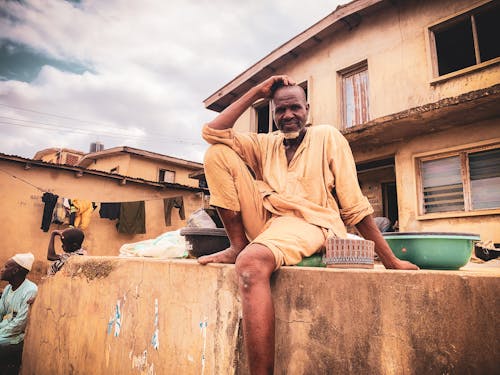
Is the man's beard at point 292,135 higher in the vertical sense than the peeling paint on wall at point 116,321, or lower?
higher

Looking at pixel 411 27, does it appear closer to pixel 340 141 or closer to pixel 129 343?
pixel 340 141

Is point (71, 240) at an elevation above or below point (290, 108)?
below

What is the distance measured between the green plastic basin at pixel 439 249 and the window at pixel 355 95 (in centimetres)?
648

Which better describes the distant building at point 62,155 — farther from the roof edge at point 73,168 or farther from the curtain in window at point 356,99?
the curtain in window at point 356,99

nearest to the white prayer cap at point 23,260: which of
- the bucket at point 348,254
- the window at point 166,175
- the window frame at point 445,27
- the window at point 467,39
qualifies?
the bucket at point 348,254

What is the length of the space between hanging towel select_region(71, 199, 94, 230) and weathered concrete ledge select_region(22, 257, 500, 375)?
8.45 m

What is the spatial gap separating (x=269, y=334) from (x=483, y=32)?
25.3 ft

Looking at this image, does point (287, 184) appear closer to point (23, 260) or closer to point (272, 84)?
point (272, 84)

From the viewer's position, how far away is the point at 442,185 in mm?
6094

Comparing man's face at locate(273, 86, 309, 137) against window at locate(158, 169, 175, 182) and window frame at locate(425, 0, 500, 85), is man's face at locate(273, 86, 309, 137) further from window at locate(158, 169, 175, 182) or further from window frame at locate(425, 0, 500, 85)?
window at locate(158, 169, 175, 182)

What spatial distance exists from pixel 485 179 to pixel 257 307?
5.95 meters

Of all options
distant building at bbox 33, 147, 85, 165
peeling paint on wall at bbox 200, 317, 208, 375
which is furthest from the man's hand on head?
distant building at bbox 33, 147, 85, 165

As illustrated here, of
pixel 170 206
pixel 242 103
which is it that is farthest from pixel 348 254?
pixel 170 206

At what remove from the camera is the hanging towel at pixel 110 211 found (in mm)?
11055
